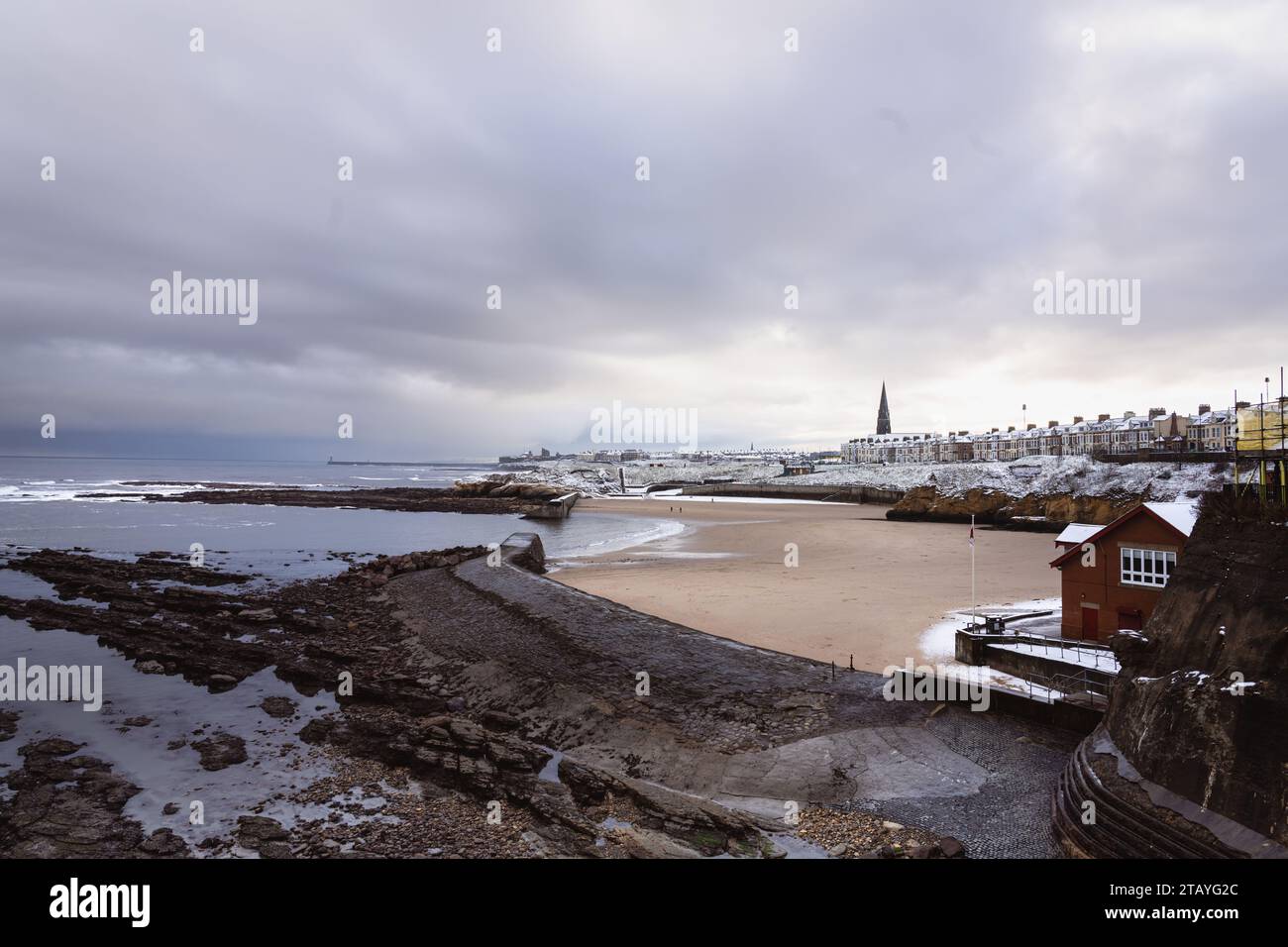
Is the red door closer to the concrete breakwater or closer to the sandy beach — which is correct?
the sandy beach

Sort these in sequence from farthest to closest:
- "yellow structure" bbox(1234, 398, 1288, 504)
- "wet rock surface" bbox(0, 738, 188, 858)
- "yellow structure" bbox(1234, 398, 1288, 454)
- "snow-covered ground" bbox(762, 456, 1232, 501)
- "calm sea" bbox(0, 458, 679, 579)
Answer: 1. "snow-covered ground" bbox(762, 456, 1232, 501)
2. "calm sea" bbox(0, 458, 679, 579)
3. "yellow structure" bbox(1234, 398, 1288, 454)
4. "yellow structure" bbox(1234, 398, 1288, 504)
5. "wet rock surface" bbox(0, 738, 188, 858)

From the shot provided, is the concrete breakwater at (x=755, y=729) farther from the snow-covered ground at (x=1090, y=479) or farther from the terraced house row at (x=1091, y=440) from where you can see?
the terraced house row at (x=1091, y=440)

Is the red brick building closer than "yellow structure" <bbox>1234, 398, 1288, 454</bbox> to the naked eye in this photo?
No

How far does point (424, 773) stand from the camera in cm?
1160

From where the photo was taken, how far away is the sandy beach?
65.3 ft

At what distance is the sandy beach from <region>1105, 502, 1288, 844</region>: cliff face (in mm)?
7740

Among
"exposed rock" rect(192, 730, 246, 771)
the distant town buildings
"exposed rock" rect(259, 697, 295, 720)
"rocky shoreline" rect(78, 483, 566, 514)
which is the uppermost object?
the distant town buildings

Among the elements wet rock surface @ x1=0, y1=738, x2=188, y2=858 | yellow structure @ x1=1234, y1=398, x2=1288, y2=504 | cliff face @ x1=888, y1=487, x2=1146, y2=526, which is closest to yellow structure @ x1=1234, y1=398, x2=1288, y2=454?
yellow structure @ x1=1234, y1=398, x2=1288, y2=504

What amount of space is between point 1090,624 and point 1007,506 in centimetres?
5067
